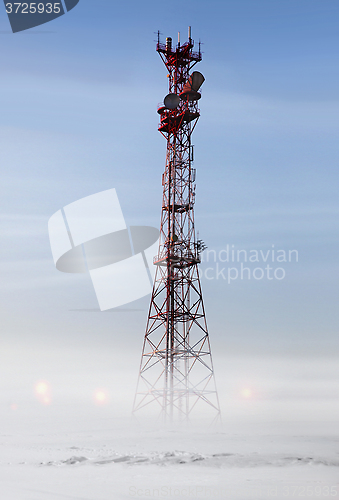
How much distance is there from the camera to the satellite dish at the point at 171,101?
2422 inches

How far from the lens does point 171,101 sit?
6162cm

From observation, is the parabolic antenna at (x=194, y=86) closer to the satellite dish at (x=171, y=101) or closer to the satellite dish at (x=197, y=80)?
the satellite dish at (x=197, y=80)

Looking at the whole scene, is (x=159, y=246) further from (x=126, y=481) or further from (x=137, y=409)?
(x=126, y=481)

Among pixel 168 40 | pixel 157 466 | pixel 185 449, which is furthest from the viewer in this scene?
pixel 168 40

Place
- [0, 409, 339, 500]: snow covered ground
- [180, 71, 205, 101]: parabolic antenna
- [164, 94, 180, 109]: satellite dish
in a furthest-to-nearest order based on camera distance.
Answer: [180, 71, 205, 101]: parabolic antenna
[164, 94, 180, 109]: satellite dish
[0, 409, 339, 500]: snow covered ground

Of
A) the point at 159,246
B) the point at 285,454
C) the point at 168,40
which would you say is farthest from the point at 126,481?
the point at 168,40

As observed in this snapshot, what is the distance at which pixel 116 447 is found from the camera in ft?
170

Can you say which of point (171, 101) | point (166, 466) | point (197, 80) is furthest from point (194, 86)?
point (166, 466)

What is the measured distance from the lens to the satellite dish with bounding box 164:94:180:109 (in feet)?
202

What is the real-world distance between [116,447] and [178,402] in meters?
9.61

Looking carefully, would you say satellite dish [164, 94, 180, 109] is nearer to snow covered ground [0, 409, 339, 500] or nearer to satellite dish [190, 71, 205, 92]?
satellite dish [190, 71, 205, 92]

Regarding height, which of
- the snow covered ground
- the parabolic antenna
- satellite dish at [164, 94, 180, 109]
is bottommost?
the snow covered ground

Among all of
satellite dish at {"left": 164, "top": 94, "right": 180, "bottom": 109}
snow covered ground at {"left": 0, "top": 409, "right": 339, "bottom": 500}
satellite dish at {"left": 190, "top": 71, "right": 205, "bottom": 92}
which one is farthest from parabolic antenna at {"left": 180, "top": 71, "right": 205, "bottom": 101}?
snow covered ground at {"left": 0, "top": 409, "right": 339, "bottom": 500}

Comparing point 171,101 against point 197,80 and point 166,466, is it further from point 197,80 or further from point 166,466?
point 166,466
